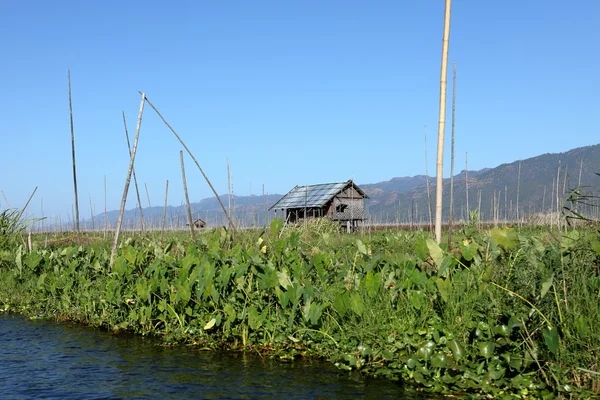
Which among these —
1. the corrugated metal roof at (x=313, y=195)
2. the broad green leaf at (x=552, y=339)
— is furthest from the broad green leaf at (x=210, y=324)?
the corrugated metal roof at (x=313, y=195)

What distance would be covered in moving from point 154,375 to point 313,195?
3079cm

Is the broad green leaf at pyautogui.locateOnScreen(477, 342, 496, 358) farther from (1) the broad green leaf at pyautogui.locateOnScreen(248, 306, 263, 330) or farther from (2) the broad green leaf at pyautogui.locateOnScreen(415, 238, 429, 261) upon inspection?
(1) the broad green leaf at pyautogui.locateOnScreen(248, 306, 263, 330)

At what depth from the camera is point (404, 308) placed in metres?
5.55

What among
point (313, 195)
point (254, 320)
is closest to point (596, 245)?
point (254, 320)

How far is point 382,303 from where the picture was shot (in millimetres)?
5605

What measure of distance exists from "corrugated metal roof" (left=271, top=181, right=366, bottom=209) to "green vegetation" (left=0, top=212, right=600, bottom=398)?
1022 inches

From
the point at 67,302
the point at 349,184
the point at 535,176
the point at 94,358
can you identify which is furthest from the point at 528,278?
the point at 535,176

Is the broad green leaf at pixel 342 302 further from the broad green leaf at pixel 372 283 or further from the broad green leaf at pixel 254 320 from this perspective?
the broad green leaf at pixel 254 320

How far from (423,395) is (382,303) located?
106 cm

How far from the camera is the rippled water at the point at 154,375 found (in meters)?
5.00

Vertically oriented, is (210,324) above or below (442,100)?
below

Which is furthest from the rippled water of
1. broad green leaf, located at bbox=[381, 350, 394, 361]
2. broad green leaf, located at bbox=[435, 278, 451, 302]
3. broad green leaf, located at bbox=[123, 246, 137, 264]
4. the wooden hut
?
the wooden hut

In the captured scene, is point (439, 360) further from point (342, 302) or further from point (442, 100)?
point (442, 100)

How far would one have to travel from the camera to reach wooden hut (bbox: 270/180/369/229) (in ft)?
114
